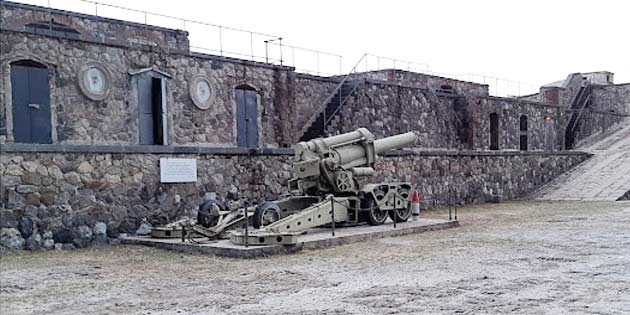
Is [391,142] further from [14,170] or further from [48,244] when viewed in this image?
[14,170]

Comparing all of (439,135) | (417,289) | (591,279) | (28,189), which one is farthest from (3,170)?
(439,135)

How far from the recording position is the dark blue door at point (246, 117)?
18203mm

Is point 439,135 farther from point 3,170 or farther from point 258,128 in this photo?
point 3,170

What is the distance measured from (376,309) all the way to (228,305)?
1365 mm

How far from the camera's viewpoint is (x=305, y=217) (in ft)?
35.3

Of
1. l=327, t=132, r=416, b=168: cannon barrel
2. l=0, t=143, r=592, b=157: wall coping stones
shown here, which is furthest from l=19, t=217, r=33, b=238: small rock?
l=327, t=132, r=416, b=168: cannon barrel

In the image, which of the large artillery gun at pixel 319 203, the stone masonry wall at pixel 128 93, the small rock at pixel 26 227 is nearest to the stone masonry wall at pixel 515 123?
the stone masonry wall at pixel 128 93

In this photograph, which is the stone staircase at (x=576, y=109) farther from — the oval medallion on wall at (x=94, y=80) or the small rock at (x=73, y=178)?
the small rock at (x=73, y=178)

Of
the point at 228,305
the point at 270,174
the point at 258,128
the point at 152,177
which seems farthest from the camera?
the point at 258,128

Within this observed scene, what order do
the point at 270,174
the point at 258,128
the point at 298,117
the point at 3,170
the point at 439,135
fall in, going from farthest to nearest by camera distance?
the point at 439,135, the point at 298,117, the point at 258,128, the point at 270,174, the point at 3,170

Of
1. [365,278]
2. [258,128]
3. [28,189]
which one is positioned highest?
[258,128]

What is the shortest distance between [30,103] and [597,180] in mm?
18459

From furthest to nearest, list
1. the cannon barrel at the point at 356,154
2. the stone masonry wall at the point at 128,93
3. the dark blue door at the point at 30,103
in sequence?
the stone masonry wall at the point at 128,93, the dark blue door at the point at 30,103, the cannon barrel at the point at 356,154

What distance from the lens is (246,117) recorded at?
18.4 metres
